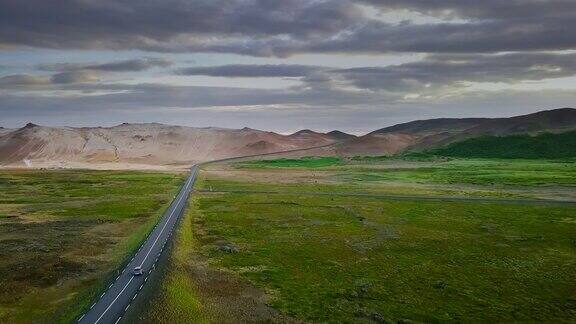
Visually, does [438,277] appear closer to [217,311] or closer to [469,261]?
[469,261]

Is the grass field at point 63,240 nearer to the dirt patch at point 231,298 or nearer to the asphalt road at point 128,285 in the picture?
the asphalt road at point 128,285

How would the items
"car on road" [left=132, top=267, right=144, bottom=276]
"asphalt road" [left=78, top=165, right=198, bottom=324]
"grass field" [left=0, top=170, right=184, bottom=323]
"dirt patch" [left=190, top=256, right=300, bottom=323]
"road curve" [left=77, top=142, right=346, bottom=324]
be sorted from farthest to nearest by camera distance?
"car on road" [left=132, top=267, right=144, bottom=276] → "grass field" [left=0, top=170, right=184, bottom=323] → "dirt patch" [left=190, top=256, right=300, bottom=323] → "asphalt road" [left=78, top=165, right=198, bottom=324] → "road curve" [left=77, top=142, right=346, bottom=324]

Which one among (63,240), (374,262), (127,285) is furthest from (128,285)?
(63,240)

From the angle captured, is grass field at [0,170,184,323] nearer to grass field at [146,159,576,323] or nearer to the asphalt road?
the asphalt road

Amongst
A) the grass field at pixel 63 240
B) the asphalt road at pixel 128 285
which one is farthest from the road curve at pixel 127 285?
the grass field at pixel 63 240

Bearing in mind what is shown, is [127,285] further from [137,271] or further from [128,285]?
[137,271]

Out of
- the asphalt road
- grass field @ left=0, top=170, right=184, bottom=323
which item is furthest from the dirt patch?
grass field @ left=0, top=170, right=184, bottom=323
